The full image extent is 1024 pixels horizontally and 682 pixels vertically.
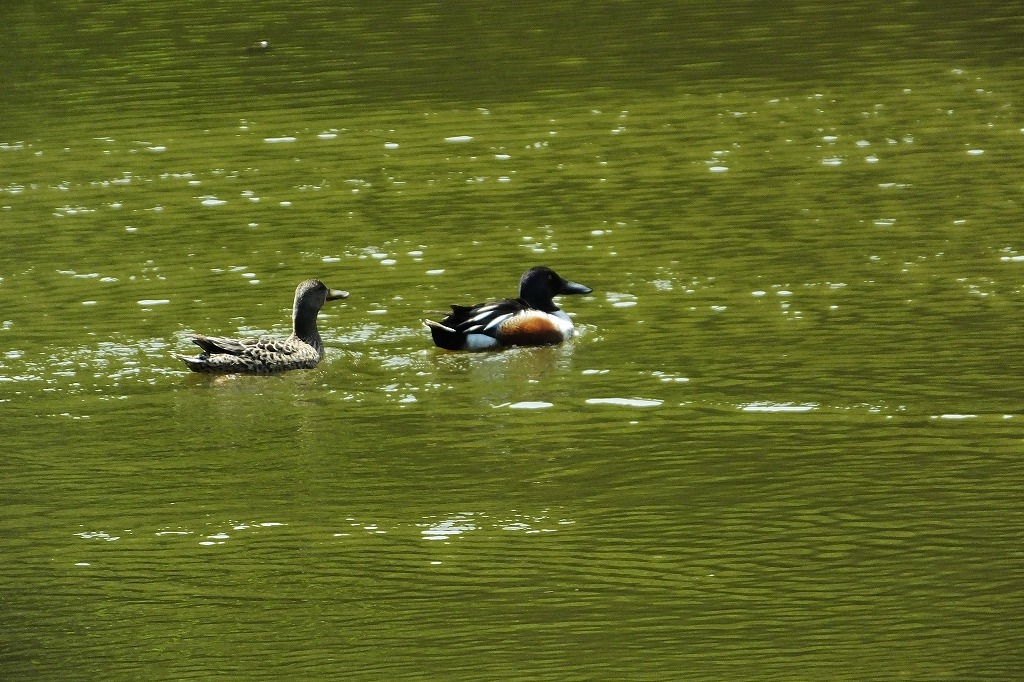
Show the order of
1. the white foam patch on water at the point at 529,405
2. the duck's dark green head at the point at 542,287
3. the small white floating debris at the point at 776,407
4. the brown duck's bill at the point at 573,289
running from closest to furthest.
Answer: the small white floating debris at the point at 776,407 → the white foam patch on water at the point at 529,405 → the duck's dark green head at the point at 542,287 → the brown duck's bill at the point at 573,289

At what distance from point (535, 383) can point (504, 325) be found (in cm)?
117

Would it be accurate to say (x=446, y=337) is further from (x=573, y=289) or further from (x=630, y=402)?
(x=630, y=402)

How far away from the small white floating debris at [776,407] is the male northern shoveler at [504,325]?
105 inches

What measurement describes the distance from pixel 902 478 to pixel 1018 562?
4.89ft

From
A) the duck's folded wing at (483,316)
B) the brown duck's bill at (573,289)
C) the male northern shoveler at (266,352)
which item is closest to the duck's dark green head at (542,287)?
the brown duck's bill at (573,289)

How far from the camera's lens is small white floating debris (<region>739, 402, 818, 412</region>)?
12.4m

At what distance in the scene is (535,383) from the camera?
13.8m

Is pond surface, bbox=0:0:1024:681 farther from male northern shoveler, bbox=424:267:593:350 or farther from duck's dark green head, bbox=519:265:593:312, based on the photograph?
duck's dark green head, bbox=519:265:593:312

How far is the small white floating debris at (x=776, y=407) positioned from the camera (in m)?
12.4

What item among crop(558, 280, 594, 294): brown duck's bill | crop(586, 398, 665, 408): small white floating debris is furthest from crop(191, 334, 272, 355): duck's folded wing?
crop(586, 398, 665, 408): small white floating debris

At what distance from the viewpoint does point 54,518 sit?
11.1 m

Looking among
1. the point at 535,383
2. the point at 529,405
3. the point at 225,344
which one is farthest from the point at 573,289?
the point at 225,344

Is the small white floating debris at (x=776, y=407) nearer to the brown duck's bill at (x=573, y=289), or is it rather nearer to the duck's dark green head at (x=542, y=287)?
the duck's dark green head at (x=542, y=287)

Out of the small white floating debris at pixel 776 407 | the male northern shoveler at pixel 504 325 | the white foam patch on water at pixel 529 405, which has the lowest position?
the white foam patch on water at pixel 529 405
